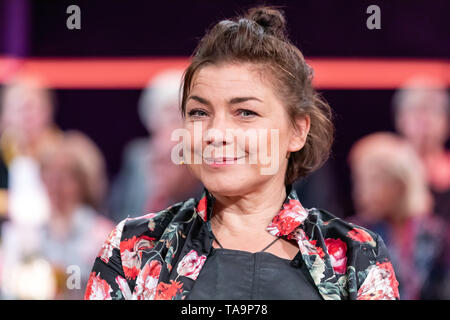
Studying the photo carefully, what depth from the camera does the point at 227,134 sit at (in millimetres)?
1397

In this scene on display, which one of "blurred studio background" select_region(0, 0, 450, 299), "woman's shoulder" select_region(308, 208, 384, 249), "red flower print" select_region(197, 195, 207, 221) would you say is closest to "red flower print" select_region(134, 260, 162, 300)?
"red flower print" select_region(197, 195, 207, 221)

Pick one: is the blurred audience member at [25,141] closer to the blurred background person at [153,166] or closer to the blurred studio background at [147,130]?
the blurred studio background at [147,130]

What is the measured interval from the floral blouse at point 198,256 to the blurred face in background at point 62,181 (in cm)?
222

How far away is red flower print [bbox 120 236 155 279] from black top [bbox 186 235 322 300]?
0.47ft

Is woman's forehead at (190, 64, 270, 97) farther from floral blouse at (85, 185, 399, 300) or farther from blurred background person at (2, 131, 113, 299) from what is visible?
blurred background person at (2, 131, 113, 299)

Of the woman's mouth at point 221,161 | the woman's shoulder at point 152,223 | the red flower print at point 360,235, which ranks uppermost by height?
the woman's mouth at point 221,161

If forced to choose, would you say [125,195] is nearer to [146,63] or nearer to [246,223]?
[146,63]

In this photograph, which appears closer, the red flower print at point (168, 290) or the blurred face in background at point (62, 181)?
the red flower print at point (168, 290)

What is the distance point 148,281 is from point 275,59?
1.89 ft

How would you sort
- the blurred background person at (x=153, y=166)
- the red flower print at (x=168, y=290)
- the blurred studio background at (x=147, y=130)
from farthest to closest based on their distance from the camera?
1. the blurred background person at (x=153, y=166)
2. the blurred studio background at (x=147, y=130)
3. the red flower print at (x=168, y=290)

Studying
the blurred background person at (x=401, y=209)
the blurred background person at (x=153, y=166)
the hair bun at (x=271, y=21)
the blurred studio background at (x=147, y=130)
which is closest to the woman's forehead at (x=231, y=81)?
the hair bun at (x=271, y=21)

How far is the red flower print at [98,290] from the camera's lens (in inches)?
56.0

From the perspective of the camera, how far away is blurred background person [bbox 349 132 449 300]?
3402 millimetres

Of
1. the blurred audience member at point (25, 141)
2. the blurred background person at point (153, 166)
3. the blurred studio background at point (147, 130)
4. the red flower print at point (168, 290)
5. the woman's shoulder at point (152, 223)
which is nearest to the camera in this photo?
the red flower print at point (168, 290)
